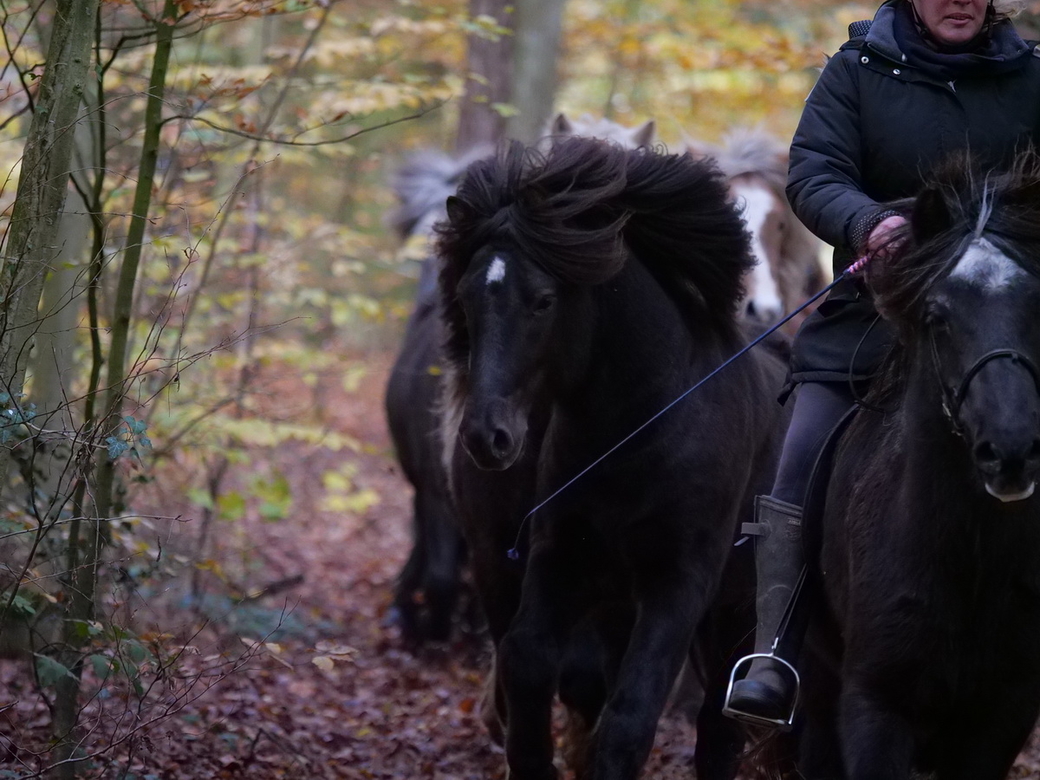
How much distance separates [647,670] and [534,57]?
8.87 meters

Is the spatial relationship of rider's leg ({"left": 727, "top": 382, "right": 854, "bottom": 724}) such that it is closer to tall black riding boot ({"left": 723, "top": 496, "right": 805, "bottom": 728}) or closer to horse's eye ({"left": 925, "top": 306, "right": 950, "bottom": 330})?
tall black riding boot ({"left": 723, "top": 496, "right": 805, "bottom": 728})

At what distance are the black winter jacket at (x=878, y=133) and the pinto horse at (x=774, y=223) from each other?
13.2 feet

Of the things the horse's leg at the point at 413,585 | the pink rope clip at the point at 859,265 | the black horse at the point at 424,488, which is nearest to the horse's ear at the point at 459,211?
the pink rope clip at the point at 859,265

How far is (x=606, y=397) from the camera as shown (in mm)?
5223

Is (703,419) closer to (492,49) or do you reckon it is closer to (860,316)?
(860,316)

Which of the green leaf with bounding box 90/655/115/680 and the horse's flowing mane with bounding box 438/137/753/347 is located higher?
the horse's flowing mane with bounding box 438/137/753/347

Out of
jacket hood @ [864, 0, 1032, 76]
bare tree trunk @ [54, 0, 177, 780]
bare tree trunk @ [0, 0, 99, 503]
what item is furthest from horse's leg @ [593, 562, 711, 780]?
bare tree trunk @ [0, 0, 99, 503]

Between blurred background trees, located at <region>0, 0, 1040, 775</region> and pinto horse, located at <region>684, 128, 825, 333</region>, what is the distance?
89 cm

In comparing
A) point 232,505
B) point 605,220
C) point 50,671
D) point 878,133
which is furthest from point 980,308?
point 232,505

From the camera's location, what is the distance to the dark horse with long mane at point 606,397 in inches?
189

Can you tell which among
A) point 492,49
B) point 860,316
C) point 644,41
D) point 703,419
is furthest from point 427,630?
point 644,41

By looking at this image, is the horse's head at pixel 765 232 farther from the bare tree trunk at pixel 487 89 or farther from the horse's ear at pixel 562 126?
the bare tree trunk at pixel 487 89

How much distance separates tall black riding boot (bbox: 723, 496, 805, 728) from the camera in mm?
4332

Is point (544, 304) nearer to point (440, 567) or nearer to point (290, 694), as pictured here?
point (290, 694)
